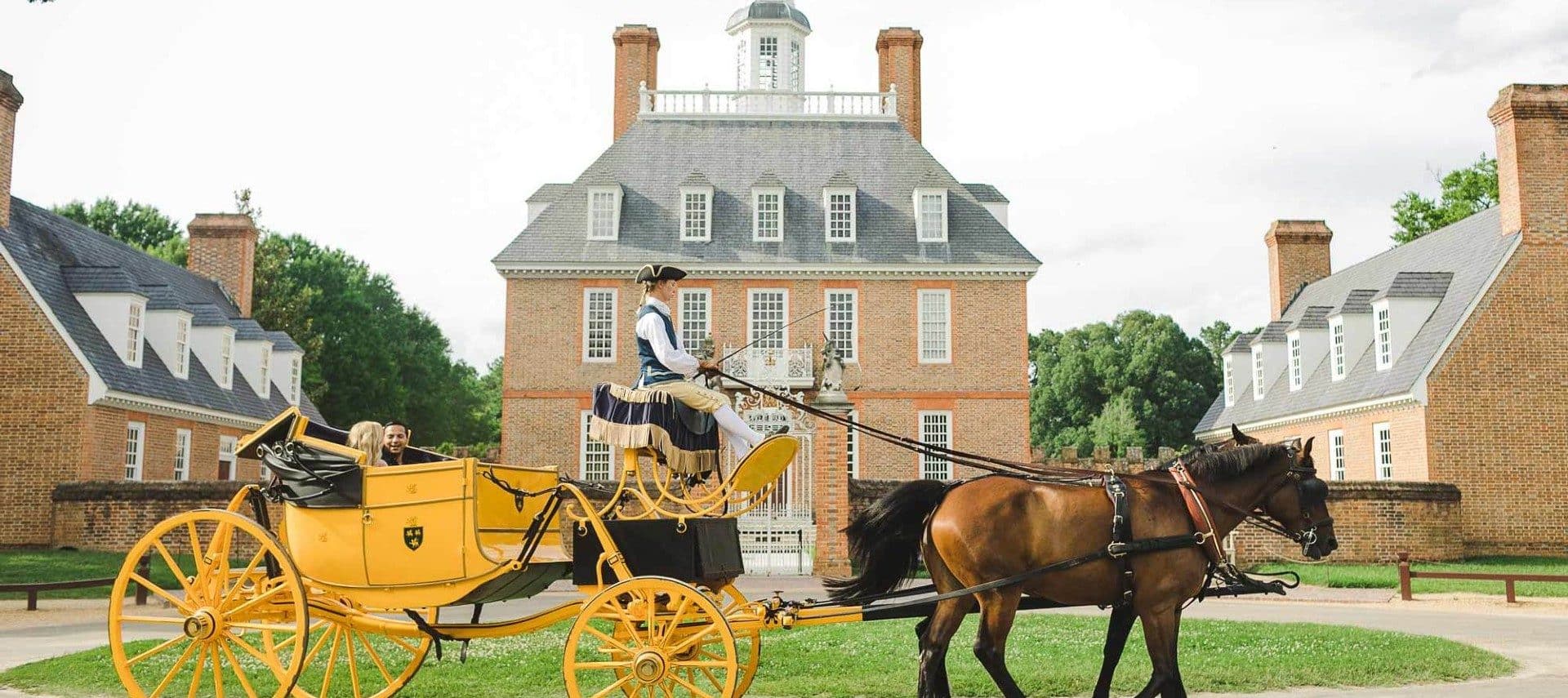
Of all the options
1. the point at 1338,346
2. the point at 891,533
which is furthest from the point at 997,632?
the point at 1338,346

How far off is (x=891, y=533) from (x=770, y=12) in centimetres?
3078

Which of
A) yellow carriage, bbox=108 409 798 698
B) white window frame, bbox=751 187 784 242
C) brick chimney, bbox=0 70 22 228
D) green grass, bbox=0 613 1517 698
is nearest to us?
yellow carriage, bbox=108 409 798 698

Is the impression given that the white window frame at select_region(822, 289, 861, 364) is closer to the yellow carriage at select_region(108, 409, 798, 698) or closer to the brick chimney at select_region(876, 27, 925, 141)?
the brick chimney at select_region(876, 27, 925, 141)

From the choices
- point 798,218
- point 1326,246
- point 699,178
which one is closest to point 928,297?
point 798,218

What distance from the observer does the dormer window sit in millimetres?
29391

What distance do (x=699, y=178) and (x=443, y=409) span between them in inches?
948

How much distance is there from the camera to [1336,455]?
1081 inches

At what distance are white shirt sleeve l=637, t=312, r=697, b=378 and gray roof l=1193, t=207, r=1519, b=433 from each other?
69.7 ft

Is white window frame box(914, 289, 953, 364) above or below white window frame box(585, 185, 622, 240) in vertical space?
below

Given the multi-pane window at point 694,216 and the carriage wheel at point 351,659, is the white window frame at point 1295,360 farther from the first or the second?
the carriage wheel at point 351,659

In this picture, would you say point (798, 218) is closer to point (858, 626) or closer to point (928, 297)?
point (928, 297)

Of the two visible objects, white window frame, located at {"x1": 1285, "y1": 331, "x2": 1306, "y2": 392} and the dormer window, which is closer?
the dormer window

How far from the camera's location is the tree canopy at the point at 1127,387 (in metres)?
52.8

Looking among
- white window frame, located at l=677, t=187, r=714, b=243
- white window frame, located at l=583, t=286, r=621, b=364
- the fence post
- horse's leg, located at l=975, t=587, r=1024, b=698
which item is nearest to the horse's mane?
horse's leg, located at l=975, t=587, r=1024, b=698
